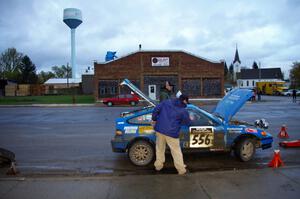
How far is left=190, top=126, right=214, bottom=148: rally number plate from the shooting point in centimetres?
675

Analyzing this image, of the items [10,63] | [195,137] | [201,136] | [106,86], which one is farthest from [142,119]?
[10,63]

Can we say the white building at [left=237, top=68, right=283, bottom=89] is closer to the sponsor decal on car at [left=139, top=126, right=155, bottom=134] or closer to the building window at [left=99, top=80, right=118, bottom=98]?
the building window at [left=99, top=80, right=118, bottom=98]

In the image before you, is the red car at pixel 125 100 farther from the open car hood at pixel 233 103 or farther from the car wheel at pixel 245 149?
the car wheel at pixel 245 149

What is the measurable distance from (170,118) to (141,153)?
1505mm

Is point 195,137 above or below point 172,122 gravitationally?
below

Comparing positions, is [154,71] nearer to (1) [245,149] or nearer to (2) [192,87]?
(2) [192,87]

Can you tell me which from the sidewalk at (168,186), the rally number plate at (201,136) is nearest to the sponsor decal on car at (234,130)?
the rally number plate at (201,136)

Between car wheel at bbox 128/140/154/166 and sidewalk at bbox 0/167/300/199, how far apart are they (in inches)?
48.3

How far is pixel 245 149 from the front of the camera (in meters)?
6.98

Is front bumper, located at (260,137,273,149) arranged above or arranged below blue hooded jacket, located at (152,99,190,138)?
below

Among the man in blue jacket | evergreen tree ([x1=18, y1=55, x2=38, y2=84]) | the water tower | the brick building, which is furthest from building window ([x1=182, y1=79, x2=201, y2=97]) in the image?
evergreen tree ([x1=18, y1=55, x2=38, y2=84])

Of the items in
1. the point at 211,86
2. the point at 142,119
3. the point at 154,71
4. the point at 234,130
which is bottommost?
the point at 234,130

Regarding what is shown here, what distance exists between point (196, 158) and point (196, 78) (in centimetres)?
3168

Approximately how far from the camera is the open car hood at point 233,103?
714 cm
